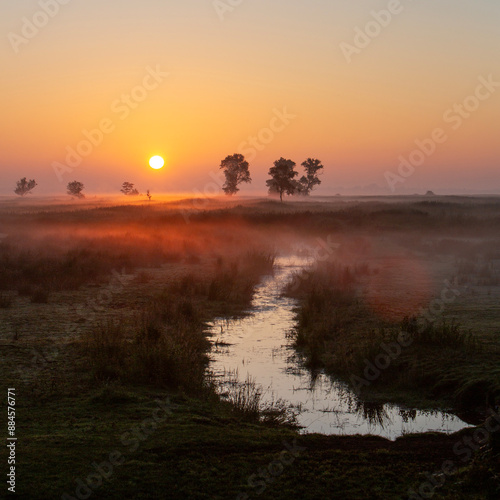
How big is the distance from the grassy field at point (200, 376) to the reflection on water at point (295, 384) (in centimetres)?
47

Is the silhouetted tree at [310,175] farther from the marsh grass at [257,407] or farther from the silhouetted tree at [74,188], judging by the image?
the marsh grass at [257,407]

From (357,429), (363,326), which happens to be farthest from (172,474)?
(363,326)

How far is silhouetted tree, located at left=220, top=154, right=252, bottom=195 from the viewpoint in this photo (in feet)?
397

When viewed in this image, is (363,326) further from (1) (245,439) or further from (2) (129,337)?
(1) (245,439)

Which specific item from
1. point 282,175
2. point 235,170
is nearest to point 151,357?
point 282,175

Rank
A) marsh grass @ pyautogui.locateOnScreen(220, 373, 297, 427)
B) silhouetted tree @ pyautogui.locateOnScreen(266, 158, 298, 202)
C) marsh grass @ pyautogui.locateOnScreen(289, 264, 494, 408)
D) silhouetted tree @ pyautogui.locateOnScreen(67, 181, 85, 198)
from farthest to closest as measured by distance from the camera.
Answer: silhouetted tree @ pyautogui.locateOnScreen(67, 181, 85, 198) → silhouetted tree @ pyautogui.locateOnScreen(266, 158, 298, 202) → marsh grass @ pyautogui.locateOnScreen(289, 264, 494, 408) → marsh grass @ pyautogui.locateOnScreen(220, 373, 297, 427)

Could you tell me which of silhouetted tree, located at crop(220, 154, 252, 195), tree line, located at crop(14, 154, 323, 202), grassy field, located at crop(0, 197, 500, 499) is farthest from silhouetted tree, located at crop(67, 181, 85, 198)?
grassy field, located at crop(0, 197, 500, 499)

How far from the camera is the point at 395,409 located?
9.02 meters

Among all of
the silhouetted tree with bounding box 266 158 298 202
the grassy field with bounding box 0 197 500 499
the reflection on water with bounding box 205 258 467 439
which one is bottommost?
the reflection on water with bounding box 205 258 467 439

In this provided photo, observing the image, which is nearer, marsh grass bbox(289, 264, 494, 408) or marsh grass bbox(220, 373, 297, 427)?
marsh grass bbox(220, 373, 297, 427)

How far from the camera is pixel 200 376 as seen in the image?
1023cm

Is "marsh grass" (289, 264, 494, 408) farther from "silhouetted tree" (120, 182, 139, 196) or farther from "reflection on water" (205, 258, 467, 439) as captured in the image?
"silhouetted tree" (120, 182, 139, 196)

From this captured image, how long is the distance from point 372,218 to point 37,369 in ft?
136

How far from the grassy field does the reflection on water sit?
1.55 ft
